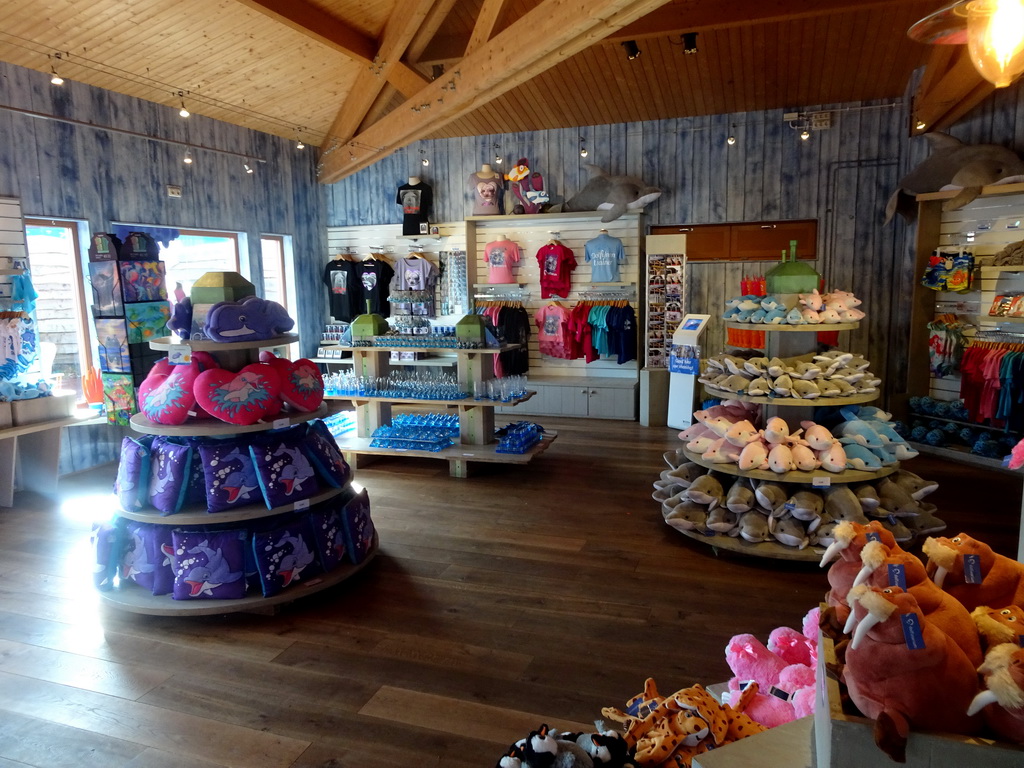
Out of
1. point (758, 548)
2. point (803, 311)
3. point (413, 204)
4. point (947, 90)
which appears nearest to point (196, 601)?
point (758, 548)

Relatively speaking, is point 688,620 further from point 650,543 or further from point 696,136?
point 696,136

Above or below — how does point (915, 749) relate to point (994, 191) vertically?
below

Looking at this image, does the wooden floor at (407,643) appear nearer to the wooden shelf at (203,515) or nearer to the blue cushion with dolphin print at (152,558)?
the blue cushion with dolphin print at (152,558)

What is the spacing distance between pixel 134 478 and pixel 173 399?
0.48 m

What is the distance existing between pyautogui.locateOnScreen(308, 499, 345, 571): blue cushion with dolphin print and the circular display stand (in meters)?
2.14

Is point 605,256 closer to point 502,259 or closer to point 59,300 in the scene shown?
point 502,259

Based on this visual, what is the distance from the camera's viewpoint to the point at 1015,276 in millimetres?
6125

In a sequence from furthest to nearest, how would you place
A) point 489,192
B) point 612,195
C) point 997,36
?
point 489,192, point 612,195, point 997,36

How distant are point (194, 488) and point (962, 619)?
137 inches

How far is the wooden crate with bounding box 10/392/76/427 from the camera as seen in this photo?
5.47 metres

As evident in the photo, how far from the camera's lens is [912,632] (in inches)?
50.6

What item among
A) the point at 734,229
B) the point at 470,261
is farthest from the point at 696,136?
the point at 470,261

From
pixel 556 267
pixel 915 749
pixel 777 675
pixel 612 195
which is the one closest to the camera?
pixel 915 749

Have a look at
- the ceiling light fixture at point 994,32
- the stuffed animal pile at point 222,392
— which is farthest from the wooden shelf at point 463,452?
the ceiling light fixture at point 994,32
